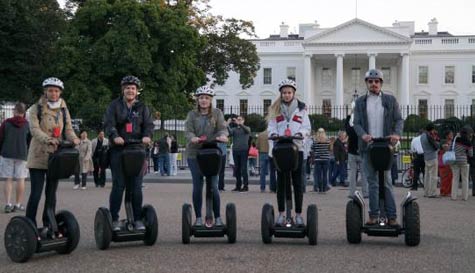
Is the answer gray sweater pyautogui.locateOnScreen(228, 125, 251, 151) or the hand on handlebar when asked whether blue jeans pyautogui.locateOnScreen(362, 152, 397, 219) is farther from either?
gray sweater pyautogui.locateOnScreen(228, 125, 251, 151)

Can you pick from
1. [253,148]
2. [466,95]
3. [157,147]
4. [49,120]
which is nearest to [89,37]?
[157,147]

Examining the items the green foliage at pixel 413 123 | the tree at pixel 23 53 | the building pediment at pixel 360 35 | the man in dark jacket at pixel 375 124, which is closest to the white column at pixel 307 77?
the building pediment at pixel 360 35

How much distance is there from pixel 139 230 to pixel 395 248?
9.98 ft

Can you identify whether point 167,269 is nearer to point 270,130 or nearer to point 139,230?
point 139,230

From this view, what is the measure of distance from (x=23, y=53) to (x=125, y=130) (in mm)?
43408

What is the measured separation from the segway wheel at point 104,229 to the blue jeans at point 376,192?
3.20 metres

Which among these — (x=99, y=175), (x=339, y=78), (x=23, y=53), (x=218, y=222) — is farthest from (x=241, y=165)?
(x=339, y=78)

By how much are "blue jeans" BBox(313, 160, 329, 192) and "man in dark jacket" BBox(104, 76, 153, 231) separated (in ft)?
32.6

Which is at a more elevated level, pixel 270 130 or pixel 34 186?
pixel 270 130

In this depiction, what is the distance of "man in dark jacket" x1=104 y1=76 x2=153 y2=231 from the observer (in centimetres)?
813

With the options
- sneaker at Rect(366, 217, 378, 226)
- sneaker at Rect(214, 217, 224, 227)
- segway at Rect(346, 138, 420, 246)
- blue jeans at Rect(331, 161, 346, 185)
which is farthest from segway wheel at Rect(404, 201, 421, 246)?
blue jeans at Rect(331, 161, 346, 185)

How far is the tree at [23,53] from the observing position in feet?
158

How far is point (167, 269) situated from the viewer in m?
6.75

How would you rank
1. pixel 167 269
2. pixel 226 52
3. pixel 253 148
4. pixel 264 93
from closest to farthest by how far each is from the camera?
1. pixel 167 269
2. pixel 253 148
3. pixel 226 52
4. pixel 264 93
